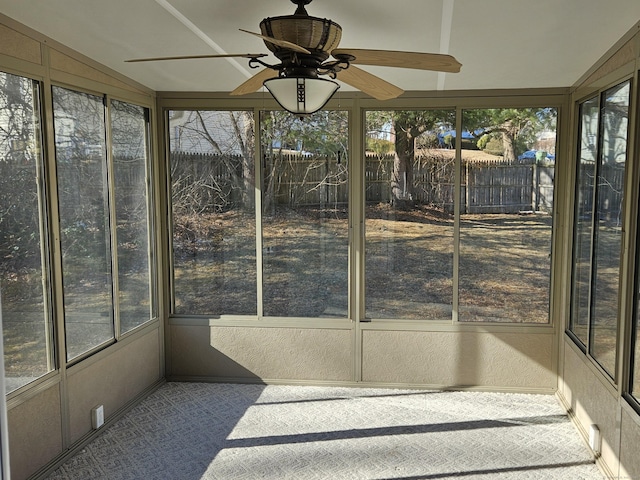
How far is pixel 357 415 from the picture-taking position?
Answer: 4.28 metres

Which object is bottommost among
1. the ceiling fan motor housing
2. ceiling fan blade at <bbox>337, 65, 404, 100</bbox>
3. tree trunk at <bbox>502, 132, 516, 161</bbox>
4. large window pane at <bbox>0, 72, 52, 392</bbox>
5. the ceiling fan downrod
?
large window pane at <bbox>0, 72, 52, 392</bbox>

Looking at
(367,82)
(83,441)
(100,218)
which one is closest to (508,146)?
(367,82)

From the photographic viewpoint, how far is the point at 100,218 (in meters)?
3.99

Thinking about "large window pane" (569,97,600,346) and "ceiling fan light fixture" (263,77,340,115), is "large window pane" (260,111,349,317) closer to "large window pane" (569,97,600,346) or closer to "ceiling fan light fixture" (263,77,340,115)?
"large window pane" (569,97,600,346)

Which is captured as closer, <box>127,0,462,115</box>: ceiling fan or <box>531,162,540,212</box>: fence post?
<box>127,0,462,115</box>: ceiling fan

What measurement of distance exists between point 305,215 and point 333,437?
Answer: 182cm

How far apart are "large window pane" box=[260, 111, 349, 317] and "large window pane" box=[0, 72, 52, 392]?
1964mm

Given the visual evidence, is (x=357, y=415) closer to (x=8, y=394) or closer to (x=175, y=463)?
(x=175, y=463)

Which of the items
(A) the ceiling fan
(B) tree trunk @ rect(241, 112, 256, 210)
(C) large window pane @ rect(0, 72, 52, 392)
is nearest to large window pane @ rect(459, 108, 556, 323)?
(B) tree trunk @ rect(241, 112, 256, 210)

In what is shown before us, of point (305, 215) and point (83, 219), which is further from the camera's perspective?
point (305, 215)

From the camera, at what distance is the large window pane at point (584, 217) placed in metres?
3.88

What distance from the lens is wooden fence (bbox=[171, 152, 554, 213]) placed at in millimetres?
4641

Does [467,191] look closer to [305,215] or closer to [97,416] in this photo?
[305,215]

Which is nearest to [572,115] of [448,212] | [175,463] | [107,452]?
[448,212]
